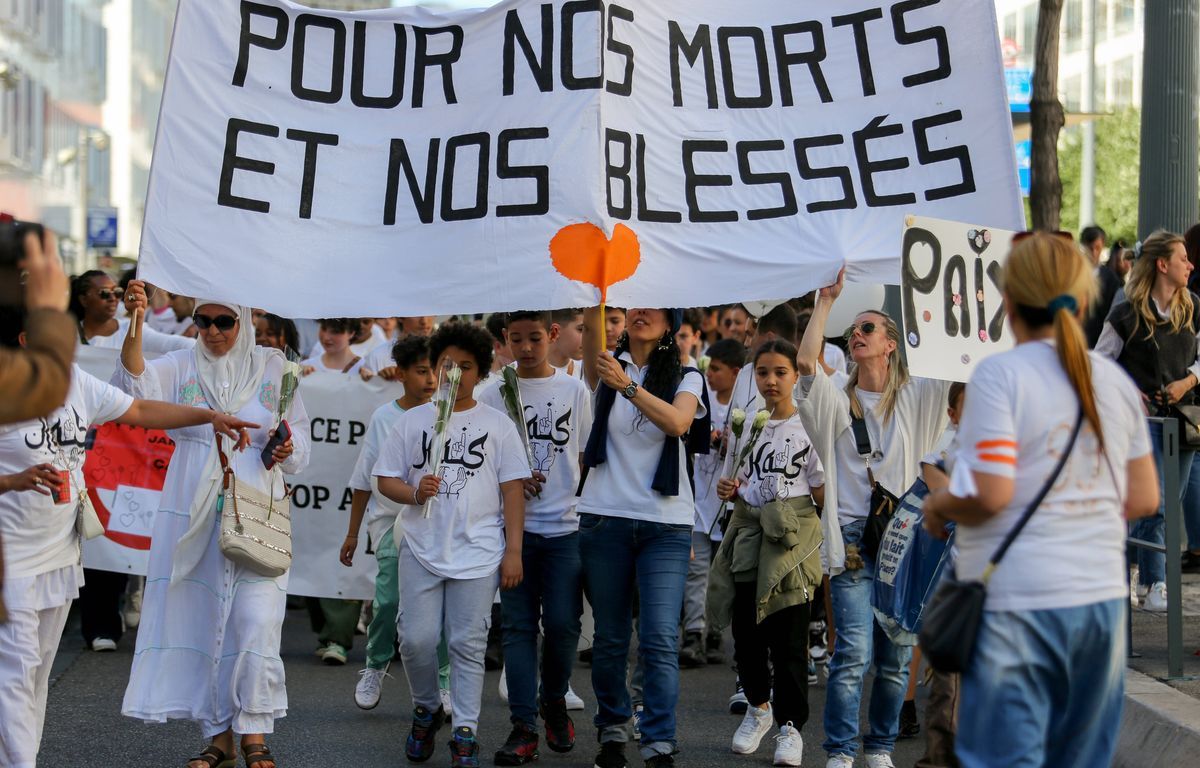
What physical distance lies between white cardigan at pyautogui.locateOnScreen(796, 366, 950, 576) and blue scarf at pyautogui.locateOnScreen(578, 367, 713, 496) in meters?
0.47

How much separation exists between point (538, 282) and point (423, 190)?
0.67 metres

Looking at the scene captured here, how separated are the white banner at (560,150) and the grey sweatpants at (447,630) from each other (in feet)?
4.25

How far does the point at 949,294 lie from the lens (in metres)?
6.10

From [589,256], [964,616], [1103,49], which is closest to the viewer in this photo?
[964,616]

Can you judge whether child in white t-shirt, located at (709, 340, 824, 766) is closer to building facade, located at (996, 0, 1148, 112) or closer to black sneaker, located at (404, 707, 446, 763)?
black sneaker, located at (404, 707, 446, 763)

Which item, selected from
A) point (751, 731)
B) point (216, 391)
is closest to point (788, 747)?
point (751, 731)

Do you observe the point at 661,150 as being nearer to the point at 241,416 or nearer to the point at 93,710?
the point at 241,416

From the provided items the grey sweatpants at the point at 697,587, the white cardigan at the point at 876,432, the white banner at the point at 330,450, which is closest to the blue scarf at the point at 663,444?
the white cardigan at the point at 876,432

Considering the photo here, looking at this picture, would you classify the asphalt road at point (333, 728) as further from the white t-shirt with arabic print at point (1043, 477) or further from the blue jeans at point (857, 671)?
the white t-shirt with arabic print at point (1043, 477)

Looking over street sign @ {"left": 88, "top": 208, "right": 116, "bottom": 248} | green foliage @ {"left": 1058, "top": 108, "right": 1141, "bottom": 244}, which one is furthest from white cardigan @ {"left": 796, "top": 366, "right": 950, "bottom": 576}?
green foliage @ {"left": 1058, "top": 108, "right": 1141, "bottom": 244}

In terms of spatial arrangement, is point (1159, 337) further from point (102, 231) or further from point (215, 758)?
point (102, 231)

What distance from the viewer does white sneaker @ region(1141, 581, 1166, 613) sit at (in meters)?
9.26

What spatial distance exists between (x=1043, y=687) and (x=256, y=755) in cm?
369

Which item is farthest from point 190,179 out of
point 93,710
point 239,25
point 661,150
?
point 93,710
